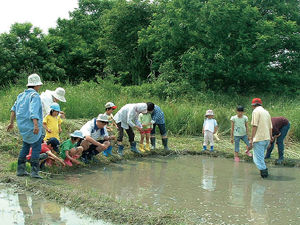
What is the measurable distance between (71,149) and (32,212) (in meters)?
2.65

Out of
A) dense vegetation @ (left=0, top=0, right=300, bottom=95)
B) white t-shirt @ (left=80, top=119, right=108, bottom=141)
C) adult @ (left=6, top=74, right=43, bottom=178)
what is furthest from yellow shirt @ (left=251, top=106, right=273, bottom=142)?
dense vegetation @ (left=0, top=0, right=300, bottom=95)

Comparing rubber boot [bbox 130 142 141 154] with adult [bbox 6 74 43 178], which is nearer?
adult [bbox 6 74 43 178]

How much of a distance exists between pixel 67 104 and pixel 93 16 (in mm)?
24844

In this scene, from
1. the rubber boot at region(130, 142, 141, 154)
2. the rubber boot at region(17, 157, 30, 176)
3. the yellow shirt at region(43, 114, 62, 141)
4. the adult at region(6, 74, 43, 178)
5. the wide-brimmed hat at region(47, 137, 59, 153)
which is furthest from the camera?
the rubber boot at region(130, 142, 141, 154)

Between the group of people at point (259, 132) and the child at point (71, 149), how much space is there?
3.80m

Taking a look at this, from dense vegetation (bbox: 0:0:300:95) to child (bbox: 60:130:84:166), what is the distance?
1057 centimetres

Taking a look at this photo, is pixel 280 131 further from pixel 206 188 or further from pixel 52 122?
pixel 52 122

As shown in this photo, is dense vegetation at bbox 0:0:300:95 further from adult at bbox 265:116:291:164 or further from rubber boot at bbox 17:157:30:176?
rubber boot at bbox 17:157:30:176

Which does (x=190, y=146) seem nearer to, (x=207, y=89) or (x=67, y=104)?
(x=67, y=104)

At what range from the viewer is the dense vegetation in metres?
19.6

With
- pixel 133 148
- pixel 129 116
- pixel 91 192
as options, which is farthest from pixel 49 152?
pixel 133 148

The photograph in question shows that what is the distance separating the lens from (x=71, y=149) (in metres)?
7.83

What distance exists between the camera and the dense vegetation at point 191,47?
64.2 feet

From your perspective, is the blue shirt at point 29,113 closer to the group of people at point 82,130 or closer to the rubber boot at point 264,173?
the group of people at point 82,130
